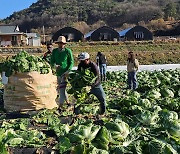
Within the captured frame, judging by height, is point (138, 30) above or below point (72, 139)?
above

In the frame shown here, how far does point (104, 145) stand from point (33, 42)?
58.7 meters

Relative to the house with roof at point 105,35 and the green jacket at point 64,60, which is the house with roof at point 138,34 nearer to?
the house with roof at point 105,35

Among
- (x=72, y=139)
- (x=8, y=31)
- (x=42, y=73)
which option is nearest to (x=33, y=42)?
→ (x=8, y=31)

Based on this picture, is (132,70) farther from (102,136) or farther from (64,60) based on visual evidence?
(102,136)

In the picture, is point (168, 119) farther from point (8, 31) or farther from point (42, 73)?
point (8, 31)

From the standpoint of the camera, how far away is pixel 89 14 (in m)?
152

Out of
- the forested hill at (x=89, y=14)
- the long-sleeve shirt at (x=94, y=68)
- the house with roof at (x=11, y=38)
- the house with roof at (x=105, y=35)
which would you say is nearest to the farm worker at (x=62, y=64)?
the long-sleeve shirt at (x=94, y=68)

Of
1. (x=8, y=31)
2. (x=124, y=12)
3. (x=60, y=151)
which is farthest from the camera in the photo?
(x=124, y=12)

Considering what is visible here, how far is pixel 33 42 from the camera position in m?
62.8

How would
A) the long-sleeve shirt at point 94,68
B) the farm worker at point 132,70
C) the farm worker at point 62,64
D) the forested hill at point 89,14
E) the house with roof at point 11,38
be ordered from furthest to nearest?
the forested hill at point 89,14 < the house with roof at point 11,38 < the farm worker at point 132,70 < the farm worker at point 62,64 < the long-sleeve shirt at point 94,68

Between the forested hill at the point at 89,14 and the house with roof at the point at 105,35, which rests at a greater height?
the forested hill at the point at 89,14

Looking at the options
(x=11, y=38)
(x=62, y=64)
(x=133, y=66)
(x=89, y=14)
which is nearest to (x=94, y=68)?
(x=62, y=64)

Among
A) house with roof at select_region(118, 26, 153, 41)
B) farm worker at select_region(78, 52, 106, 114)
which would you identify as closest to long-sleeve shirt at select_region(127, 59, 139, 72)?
farm worker at select_region(78, 52, 106, 114)

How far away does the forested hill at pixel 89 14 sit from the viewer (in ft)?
429
